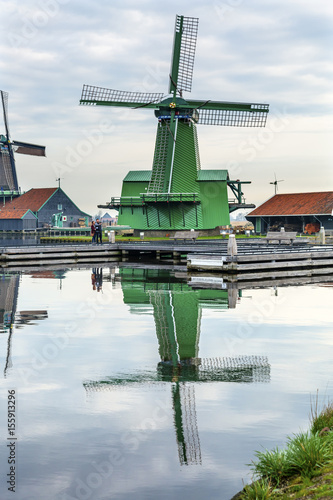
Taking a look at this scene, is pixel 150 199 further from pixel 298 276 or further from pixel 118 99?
pixel 298 276

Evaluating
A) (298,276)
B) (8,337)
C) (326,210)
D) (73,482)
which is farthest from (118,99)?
(73,482)

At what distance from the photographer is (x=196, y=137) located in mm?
53062

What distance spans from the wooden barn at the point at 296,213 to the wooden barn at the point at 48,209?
3534cm

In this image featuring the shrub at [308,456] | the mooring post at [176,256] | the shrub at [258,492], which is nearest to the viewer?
the shrub at [258,492]

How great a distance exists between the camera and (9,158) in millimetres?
97250

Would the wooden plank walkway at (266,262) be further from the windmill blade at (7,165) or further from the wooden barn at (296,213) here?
the windmill blade at (7,165)

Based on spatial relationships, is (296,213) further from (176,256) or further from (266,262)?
(266,262)

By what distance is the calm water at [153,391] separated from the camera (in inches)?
250

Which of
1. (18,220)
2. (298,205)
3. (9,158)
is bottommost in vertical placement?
(298,205)

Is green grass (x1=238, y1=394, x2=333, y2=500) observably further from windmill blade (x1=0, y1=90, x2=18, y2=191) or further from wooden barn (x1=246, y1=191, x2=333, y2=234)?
windmill blade (x1=0, y1=90, x2=18, y2=191)

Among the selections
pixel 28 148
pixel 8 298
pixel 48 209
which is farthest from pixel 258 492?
pixel 28 148

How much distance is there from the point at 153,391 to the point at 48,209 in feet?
282

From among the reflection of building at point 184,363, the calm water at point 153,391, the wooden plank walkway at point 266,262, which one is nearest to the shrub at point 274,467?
the calm water at point 153,391

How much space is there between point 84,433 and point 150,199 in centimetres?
4538
